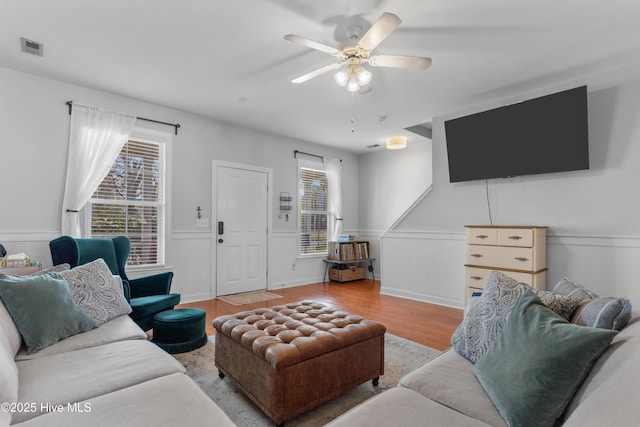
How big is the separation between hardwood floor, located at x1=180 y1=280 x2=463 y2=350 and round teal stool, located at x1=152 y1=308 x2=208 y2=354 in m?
0.49

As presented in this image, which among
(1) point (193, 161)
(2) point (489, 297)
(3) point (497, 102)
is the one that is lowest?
(2) point (489, 297)

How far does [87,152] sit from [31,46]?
1131 millimetres

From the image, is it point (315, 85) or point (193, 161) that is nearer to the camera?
point (315, 85)

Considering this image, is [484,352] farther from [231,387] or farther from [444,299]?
[444,299]

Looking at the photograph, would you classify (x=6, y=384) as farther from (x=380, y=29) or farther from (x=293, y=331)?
(x=380, y=29)

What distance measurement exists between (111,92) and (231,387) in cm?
364

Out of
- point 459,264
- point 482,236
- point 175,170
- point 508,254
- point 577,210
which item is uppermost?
point 175,170

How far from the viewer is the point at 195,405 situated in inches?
46.6

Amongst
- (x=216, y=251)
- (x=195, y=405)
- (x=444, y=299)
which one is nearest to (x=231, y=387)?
(x=195, y=405)

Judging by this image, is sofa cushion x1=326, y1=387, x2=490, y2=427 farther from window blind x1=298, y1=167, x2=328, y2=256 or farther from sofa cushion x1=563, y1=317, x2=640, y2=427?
window blind x1=298, y1=167, x2=328, y2=256

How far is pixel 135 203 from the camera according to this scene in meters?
4.02

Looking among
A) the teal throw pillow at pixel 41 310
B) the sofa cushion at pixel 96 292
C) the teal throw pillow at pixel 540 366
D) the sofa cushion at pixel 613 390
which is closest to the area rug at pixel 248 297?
the sofa cushion at pixel 96 292

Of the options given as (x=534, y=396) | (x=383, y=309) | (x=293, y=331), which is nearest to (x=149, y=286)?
(x=293, y=331)

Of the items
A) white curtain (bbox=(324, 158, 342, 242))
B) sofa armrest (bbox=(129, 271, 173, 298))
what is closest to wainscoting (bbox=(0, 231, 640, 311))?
white curtain (bbox=(324, 158, 342, 242))
